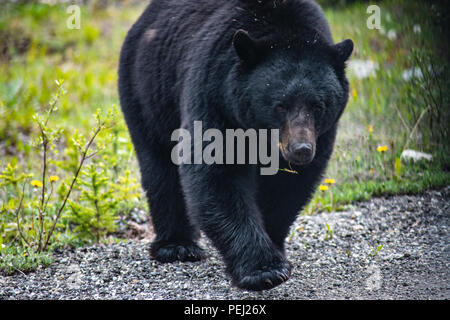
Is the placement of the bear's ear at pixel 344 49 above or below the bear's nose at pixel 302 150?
above

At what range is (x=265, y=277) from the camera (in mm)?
3184

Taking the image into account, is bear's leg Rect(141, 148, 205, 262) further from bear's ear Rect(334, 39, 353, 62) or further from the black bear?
bear's ear Rect(334, 39, 353, 62)

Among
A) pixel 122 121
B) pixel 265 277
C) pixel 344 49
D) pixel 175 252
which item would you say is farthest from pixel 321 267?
pixel 122 121

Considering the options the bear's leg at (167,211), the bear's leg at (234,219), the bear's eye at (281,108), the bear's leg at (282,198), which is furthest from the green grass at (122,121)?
the bear's eye at (281,108)

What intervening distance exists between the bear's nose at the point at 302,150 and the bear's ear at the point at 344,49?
0.68m

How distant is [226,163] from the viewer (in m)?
3.49

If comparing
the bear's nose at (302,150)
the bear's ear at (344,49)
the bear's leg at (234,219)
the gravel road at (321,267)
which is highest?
the bear's ear at (344,49)

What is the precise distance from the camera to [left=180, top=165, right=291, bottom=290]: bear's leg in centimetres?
328

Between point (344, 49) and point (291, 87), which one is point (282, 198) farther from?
point (344, 49)

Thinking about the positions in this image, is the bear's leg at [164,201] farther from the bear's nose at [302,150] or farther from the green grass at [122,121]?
the bear's nose at [302,150]

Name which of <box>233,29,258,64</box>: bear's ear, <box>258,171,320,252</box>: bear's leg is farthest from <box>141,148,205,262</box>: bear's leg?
<box>233,29,258,64</box>: bear's ear

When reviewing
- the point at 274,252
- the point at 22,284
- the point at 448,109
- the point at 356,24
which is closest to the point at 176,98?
the point at 274,252

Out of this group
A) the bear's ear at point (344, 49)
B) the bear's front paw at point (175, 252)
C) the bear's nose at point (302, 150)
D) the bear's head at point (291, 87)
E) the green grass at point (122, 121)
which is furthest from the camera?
the green grass at point (122, 121)

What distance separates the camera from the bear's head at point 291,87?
10.7 feet
